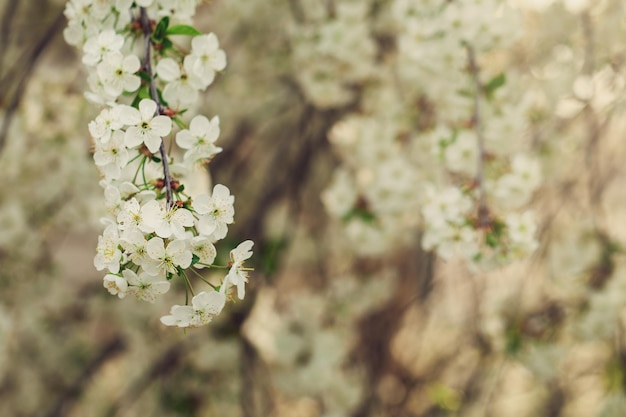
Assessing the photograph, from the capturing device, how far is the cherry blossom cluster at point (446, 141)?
1.40 meters

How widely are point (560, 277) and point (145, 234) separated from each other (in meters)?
1.99

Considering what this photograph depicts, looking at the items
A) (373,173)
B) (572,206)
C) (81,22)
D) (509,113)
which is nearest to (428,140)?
(373,173)

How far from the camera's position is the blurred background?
89.0 inches

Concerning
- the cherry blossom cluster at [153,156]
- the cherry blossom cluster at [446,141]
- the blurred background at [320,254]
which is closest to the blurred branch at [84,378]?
the blurred background at [320,254]

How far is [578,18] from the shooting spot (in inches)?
95.9

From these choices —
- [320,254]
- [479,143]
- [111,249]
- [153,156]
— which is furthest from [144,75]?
[320,254]

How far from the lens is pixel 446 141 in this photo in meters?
1.66

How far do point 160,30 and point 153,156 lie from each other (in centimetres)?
27

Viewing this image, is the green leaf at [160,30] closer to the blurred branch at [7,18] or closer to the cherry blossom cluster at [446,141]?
the cherry blossom cluster at [446,141]

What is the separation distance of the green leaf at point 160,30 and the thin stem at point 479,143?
0.78m

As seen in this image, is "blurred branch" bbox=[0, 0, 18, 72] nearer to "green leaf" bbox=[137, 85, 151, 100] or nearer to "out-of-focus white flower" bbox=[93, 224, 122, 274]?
"green leaf" bbox=[137, 85, 151, 100]

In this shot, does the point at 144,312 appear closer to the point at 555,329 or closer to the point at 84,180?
the point at 84,180

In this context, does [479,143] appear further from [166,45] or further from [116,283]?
[116,283]

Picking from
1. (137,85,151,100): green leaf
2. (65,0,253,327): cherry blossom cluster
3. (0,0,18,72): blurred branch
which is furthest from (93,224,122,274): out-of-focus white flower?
(0,0,18,72): blurred branch
